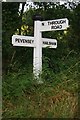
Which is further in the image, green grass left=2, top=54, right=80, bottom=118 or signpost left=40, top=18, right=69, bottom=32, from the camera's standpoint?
signpost left=40, top=18, right=69, bottom=32

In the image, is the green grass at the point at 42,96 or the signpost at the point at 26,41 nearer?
the green grass at the point at 42,96

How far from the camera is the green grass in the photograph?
4117 millimetres

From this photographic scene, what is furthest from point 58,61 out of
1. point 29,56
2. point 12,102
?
point 12,102

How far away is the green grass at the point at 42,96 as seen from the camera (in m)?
4.12

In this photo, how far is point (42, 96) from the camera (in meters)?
4.54

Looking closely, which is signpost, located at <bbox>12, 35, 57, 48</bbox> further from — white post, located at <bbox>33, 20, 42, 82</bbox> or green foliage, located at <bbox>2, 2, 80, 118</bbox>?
green foliage, located at <bbox>2, 2, 80, 118</bbox>

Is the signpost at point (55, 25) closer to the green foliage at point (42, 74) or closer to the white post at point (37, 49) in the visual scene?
the white post at point (37, 49)

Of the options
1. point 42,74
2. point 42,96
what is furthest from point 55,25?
point 42,96

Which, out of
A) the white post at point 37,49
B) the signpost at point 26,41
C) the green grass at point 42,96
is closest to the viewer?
the green grass at point 42,96

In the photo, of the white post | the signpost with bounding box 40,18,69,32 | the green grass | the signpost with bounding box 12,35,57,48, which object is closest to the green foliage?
the green grass

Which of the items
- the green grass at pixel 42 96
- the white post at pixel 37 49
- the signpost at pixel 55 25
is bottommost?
the green grass at pixel 42 96

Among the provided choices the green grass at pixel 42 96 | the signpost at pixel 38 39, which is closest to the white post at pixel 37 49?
the signpost at pixel 38 39

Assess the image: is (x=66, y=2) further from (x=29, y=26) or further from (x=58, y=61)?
(x=58, y=61)

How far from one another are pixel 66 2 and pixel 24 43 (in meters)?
2.63
